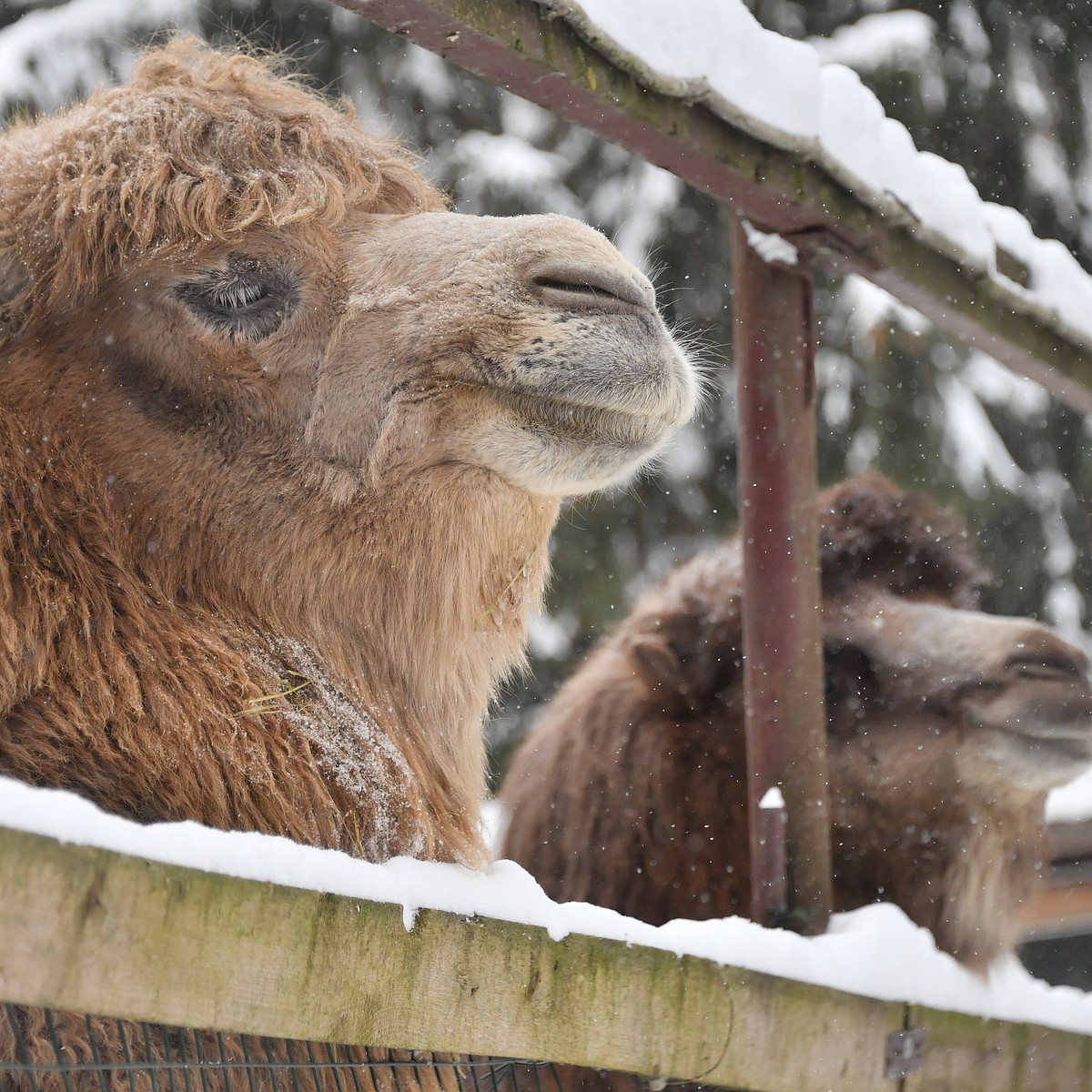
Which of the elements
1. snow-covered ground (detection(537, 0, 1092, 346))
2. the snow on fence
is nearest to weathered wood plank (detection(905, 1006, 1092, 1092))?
the snow on fence

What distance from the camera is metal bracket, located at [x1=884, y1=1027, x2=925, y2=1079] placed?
7.77ft

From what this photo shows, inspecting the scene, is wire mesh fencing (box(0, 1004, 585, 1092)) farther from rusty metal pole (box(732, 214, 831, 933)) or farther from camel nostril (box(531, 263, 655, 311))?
camel nostril (box(531, 263, 655, 311))

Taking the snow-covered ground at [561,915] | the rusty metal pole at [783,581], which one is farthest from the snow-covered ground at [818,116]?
the snow-covered ground at [561,915]

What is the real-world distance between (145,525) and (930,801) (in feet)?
7.17

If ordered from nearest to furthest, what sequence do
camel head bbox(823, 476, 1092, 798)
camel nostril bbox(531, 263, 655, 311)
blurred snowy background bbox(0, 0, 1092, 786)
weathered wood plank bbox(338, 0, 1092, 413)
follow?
weathered wood plank bbox(338, 0, 1092, 413) → camel nostril bbox(531, 263, 655, 311) → camel head bbox(823, 476, 1092, 798) → blurred snowy background bbox(0, 0, 1092, 786)

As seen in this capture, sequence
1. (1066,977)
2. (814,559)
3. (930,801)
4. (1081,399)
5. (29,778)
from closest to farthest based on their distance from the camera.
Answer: (29,778), (814,559), (1081,399), (930,801), (1066,977)

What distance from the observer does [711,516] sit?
884 cm

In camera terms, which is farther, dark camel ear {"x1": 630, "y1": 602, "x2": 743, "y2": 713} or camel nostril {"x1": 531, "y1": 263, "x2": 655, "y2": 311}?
dark camel ear {"x1": 630, "y1": 602, "x2": 743, "y2": 713}

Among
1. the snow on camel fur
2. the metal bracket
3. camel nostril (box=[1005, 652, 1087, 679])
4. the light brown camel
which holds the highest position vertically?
the light brown camel

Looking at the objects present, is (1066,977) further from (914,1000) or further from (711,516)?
(914,1000)

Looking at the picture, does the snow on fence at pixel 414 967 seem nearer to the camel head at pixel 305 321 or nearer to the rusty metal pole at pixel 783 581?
the rusty metal pole at pixel 783 581

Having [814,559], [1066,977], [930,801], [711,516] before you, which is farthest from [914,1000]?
[711,516]

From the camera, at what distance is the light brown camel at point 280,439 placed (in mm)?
2301

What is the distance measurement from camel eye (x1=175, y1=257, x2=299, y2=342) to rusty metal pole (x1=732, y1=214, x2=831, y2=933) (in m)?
0.87
